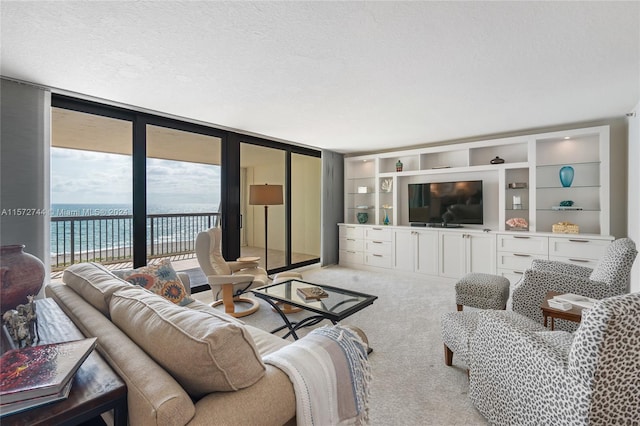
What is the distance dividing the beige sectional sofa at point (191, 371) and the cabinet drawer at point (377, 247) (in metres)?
4.68

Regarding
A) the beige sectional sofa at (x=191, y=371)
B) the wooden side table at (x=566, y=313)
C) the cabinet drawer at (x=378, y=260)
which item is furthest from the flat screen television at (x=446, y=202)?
the beige sectional sofa at (x=191, y=371)

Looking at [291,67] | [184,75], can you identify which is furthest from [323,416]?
[184,75]

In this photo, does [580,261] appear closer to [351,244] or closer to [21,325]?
[351,244]

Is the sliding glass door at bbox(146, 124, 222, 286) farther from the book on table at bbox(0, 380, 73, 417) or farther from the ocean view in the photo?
the book on table at bbox(0, 380, 73, 417)

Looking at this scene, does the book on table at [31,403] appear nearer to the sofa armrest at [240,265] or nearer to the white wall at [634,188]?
the sofa armrest at [240,265]

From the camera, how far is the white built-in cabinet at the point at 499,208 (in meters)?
4.01

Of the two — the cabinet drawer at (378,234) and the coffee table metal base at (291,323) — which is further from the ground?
the cabinet drawer at (378,234)

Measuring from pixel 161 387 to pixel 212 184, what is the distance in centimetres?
408

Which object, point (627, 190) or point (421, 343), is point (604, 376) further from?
point (627, 190)

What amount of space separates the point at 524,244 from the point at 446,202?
1298 millimetres

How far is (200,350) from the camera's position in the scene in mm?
923

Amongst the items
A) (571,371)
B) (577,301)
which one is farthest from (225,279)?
(577,301)

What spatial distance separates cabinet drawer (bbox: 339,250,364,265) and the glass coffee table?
9.73 feet

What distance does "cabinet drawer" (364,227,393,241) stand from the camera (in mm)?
5570
